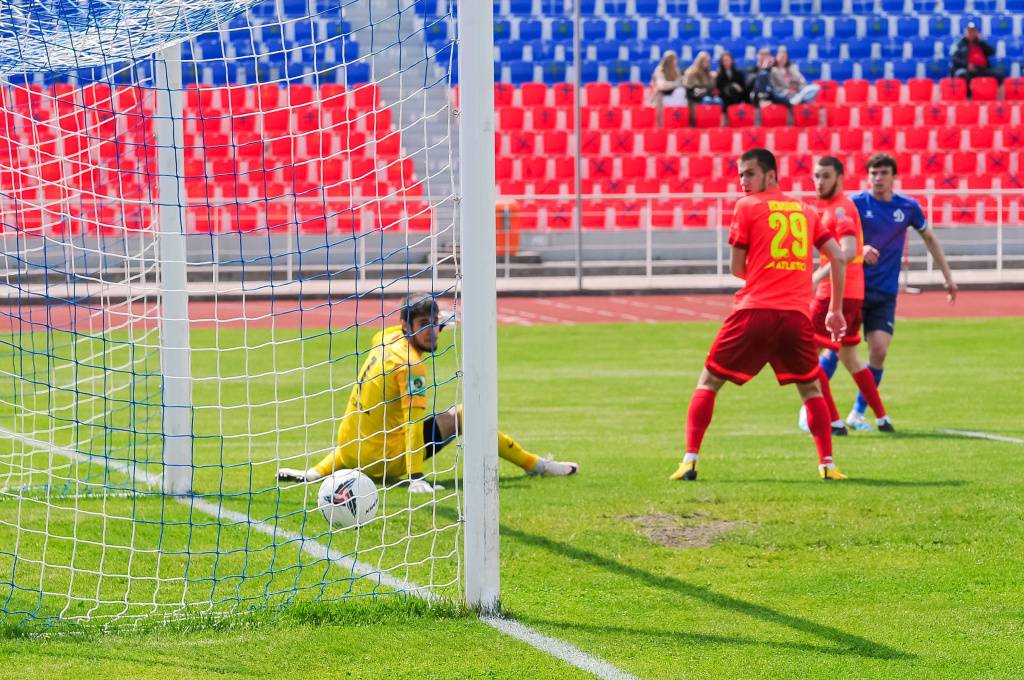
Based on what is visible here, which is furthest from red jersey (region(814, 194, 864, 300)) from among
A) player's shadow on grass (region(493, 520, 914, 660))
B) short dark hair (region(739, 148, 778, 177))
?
player's shadow on grass (region(493, 520, 914, 660))

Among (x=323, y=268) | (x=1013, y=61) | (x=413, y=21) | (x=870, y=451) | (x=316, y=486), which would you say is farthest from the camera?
(x=1013, y=61)

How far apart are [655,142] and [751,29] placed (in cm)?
570

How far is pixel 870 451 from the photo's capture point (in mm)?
7023

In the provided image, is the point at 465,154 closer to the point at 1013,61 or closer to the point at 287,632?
the point at 287,632

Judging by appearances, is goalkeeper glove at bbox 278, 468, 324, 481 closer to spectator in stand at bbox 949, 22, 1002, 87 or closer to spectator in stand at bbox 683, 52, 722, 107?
spectator in stand at bbox 683, 52, 722, 107

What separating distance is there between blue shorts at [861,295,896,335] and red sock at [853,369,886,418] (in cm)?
38

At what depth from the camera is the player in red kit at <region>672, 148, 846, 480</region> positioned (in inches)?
235

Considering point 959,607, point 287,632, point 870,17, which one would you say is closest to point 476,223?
point 287,632

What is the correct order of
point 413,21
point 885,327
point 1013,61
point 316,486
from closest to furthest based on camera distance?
1. point 316,486
2. point 885,327
3. point 413,21
4. point 1013,61

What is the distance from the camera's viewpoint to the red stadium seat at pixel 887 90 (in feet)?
82.0

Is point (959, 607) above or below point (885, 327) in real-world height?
below

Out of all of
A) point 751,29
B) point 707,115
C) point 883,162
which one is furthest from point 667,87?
point 883,162

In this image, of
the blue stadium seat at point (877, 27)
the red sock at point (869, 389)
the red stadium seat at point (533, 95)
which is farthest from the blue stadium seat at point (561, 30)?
the red sock at point (869, 389)

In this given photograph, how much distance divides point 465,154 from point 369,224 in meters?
17.0
